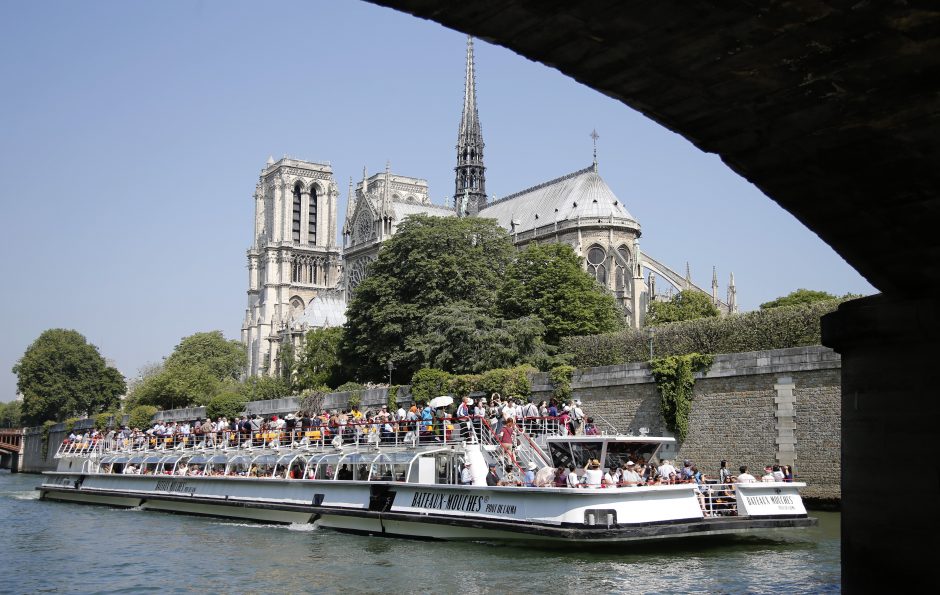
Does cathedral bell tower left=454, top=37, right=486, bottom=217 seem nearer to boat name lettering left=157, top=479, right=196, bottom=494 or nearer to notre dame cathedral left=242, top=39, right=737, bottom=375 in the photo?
notre dame cathedral left=242, top=39, right=737, bottom=375

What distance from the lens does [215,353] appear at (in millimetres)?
125875

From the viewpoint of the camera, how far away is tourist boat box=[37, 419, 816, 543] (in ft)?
72.1

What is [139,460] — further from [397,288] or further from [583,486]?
[583,486]

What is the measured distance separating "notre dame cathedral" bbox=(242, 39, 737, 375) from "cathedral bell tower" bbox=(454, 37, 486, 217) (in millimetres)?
93

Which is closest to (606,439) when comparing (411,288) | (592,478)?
(592,478)

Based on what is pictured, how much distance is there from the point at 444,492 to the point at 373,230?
7907 centimetres

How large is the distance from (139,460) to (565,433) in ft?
67.8

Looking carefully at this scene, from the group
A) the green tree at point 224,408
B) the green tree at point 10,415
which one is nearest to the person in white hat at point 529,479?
the green tree at point 224,408

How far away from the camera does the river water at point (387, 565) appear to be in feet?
60.3

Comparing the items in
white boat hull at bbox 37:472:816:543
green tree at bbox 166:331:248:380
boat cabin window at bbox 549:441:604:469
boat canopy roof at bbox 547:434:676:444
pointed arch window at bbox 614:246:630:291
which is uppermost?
pointed arch window at bbox 614:246:630:291

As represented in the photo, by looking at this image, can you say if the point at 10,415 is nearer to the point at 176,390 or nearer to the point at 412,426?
the point at 176,390

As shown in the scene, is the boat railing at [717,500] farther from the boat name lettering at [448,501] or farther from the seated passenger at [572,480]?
the boat name lettering at [448,501]

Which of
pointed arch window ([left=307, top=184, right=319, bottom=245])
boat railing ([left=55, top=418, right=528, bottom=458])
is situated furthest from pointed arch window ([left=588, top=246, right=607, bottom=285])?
pointed arch window ([left=307, top=184, right=319, bottom=245])

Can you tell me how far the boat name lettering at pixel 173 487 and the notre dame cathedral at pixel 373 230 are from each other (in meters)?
31.2
